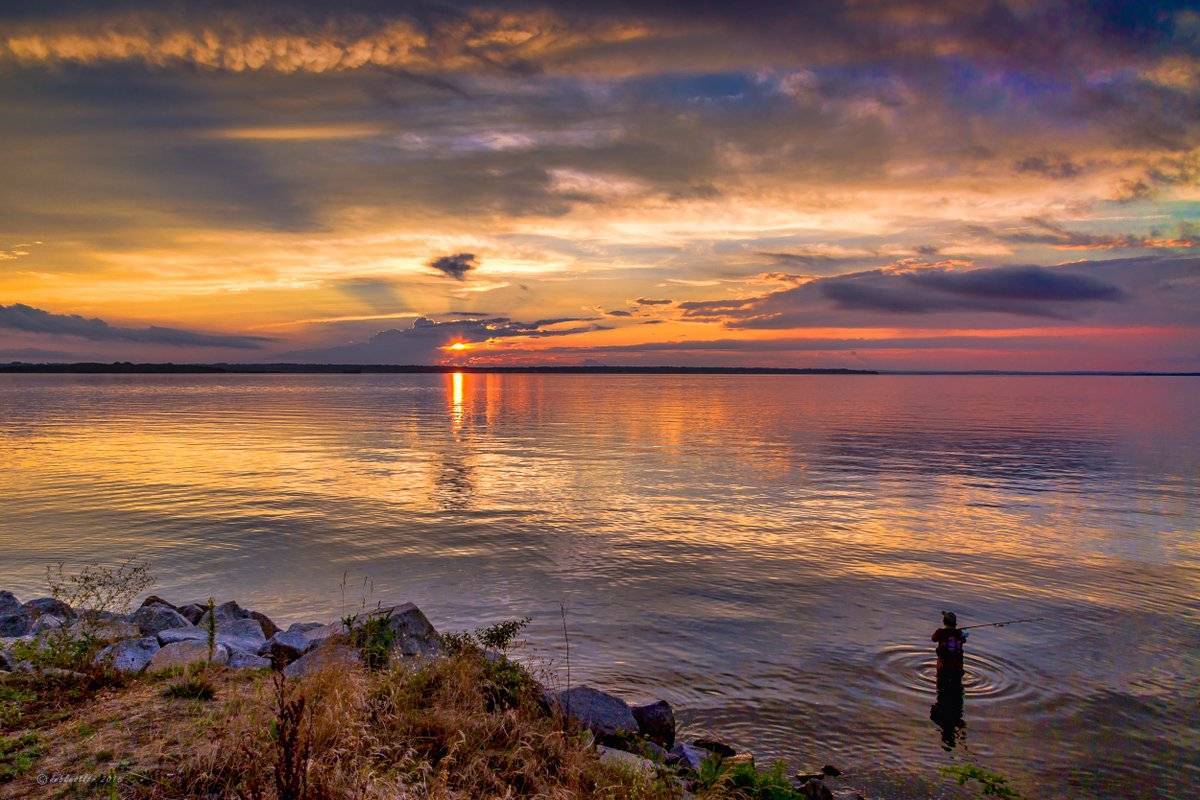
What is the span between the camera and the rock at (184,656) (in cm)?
1095

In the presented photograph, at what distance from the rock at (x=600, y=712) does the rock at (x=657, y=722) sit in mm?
190

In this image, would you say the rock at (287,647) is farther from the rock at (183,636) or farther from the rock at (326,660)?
the rock at (326,660)

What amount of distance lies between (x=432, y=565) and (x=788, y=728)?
45.6 feet

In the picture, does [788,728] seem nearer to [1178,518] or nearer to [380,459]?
[1178,518]

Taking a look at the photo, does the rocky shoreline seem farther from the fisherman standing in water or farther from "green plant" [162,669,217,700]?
the fisherman standing in water

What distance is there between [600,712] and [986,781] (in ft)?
20.1

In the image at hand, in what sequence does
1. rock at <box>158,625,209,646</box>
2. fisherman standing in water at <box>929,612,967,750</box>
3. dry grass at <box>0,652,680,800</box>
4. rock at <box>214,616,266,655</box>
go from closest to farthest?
dry grass at <box>0,652,680,800</box>, rock at <box>158,625,209,646</box>, rock at <box>214,616,266,655</box>, fisherman standing in water at <box>929,612,967,750</box>

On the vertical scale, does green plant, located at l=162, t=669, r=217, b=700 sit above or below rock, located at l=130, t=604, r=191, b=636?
above

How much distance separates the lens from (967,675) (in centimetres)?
1573

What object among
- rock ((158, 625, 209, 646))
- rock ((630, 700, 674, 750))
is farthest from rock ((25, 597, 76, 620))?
rock ((630, 700, 674, 750))

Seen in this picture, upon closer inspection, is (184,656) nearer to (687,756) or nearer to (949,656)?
(687,756)

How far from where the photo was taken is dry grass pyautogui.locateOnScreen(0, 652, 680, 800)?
686 cm

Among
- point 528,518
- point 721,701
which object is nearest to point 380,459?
point 528,518

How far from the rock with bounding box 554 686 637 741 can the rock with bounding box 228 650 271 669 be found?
4.94 m
